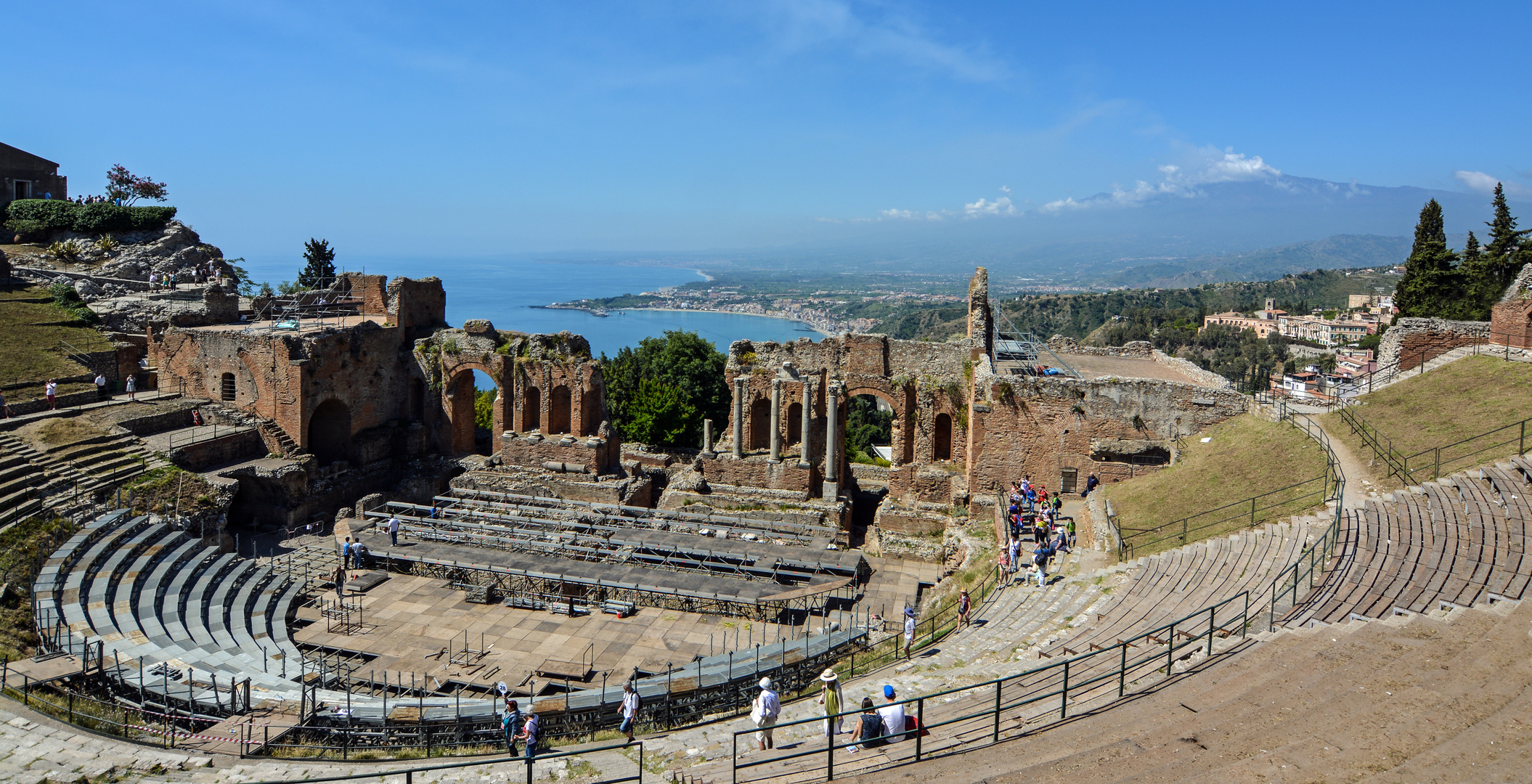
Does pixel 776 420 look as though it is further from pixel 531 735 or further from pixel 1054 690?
pixel 1054 690

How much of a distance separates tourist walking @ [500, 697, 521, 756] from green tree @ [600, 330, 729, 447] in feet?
91.3

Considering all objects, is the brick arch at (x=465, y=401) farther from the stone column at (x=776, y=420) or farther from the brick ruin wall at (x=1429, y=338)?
the brick ruin wall at (x=1429, y=338)

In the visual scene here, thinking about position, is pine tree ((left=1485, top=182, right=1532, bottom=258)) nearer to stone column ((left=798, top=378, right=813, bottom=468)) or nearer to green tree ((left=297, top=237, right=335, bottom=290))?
stone column ((left=798, top=378, right=813, bottom=468))

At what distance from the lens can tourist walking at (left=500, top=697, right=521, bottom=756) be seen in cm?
1223

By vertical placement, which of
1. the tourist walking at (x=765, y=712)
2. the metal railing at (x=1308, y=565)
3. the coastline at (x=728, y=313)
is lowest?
the tourist walking at (x=765, y=712)

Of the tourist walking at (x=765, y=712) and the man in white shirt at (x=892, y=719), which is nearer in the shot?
the man in white shirt at (x=892, y=719)

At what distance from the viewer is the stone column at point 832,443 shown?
25.7 meters

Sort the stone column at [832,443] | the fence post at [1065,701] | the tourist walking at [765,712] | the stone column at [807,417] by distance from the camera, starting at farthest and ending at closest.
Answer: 1. the stone column at [807,417]
2. the stone column at [832,443]
3. the tourist walking at [765,712]
4. the fence post at [1065,701]

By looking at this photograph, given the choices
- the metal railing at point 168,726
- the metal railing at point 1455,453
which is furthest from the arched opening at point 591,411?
the metal railing at point 1455,453

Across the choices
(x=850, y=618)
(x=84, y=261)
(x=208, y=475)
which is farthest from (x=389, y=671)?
(x=84, y=261)

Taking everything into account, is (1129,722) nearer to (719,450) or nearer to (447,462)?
(719,450)

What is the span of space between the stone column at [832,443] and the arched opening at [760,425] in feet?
11.2

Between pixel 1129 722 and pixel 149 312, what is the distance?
3969cm

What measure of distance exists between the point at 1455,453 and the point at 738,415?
17.9m
